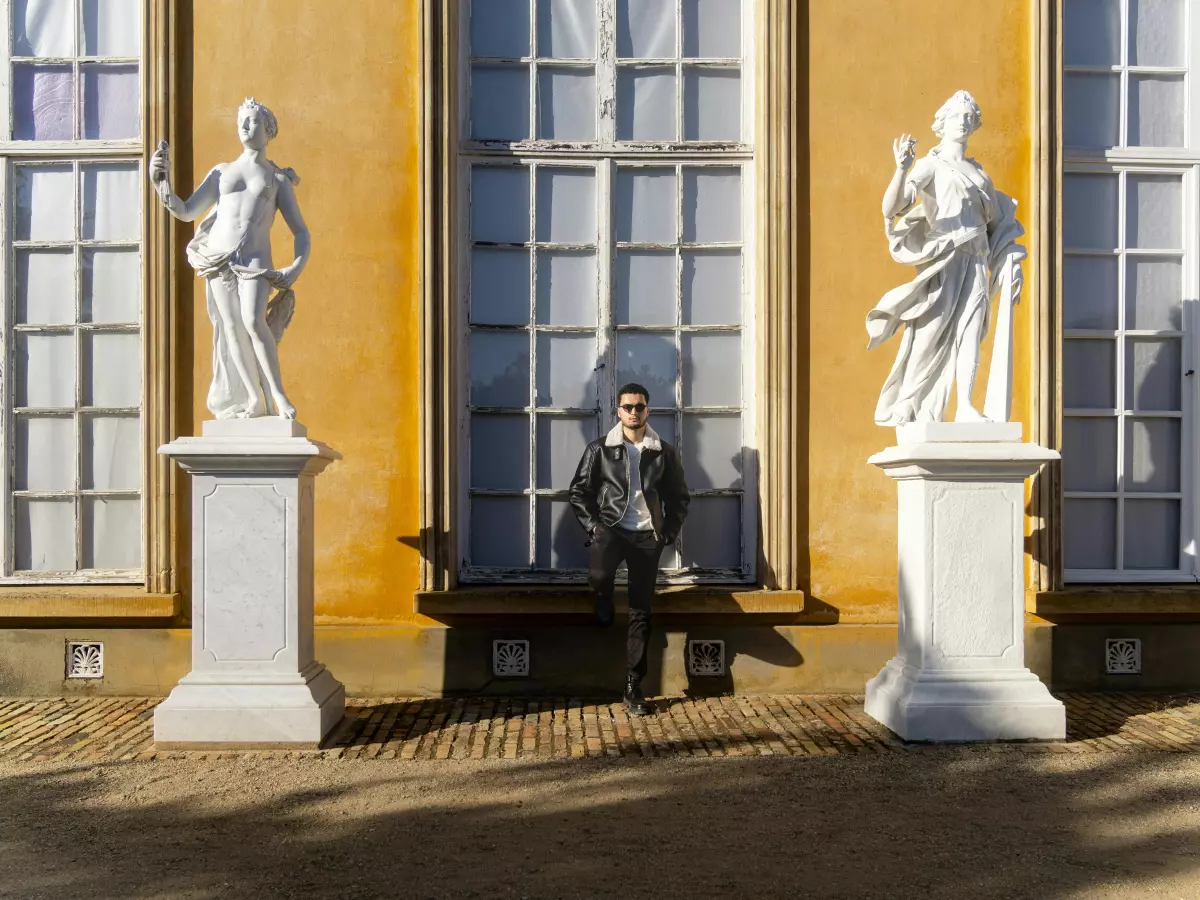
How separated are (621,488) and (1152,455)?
337 cm

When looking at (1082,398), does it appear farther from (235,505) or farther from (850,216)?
(235,505)

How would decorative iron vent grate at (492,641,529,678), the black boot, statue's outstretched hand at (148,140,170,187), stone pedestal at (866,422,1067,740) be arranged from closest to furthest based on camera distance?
statue's outstretched hand at (148,140,170,187), stone pedestal at (866,422,1067,740), the black boot, decorative iron vent grate at (492,641,529,678)

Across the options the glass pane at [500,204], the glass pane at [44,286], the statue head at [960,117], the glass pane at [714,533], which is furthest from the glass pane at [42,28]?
the statue head at [960,117]

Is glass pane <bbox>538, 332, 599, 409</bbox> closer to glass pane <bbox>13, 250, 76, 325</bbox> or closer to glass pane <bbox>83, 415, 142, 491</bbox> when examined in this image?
glass pane <bbox>83, 415, 142, 491</bbox>

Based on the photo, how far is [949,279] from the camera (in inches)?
217

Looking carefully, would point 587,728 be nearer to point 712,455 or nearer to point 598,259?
point 712,455


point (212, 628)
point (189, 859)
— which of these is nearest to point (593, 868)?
point (189, 859)

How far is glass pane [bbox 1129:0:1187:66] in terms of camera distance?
670cm

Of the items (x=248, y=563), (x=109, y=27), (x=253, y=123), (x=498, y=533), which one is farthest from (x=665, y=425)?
(x=109, y=27)

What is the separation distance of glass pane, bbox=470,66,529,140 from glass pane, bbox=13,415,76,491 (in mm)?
2983

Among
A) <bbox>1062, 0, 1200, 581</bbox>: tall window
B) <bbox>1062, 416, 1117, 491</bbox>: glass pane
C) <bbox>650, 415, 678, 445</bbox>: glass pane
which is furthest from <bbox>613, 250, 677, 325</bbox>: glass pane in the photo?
<bbox>1062, 416, 1117, 491</bbox>: glass pane

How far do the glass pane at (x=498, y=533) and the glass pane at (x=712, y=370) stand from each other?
3.99ft

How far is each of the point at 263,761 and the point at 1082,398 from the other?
5.03m

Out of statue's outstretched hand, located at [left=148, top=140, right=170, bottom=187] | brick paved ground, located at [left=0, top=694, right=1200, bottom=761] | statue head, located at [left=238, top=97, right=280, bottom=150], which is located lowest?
brick paved ground, located at [left=0, top=694, right=1200, bottom=761]
